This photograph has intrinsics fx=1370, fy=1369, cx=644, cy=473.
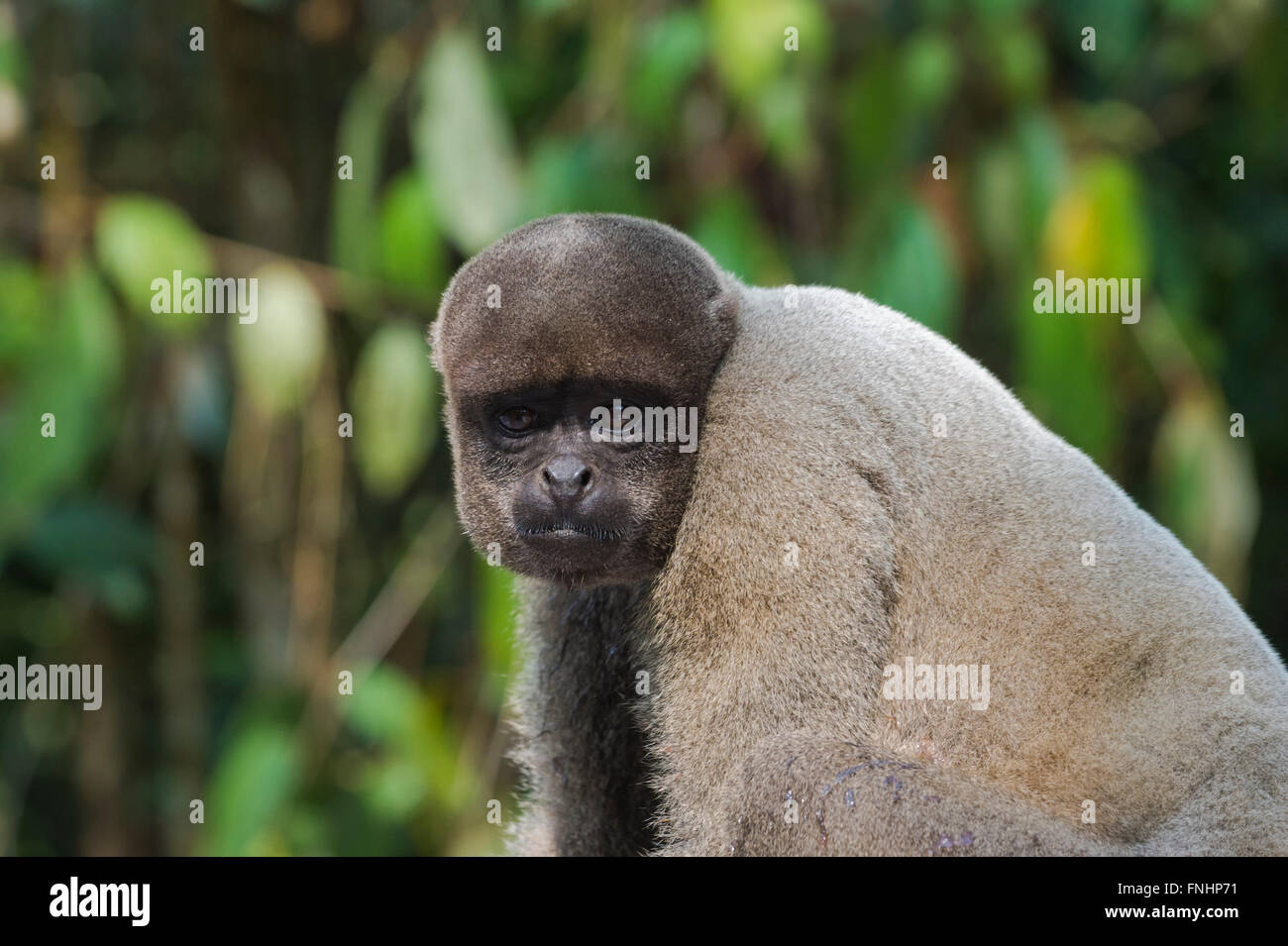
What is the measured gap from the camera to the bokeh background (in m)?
5.83

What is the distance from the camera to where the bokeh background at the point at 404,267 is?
19.1 feet

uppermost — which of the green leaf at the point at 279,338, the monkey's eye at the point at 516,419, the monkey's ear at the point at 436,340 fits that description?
the green leaf at the point at 279,338

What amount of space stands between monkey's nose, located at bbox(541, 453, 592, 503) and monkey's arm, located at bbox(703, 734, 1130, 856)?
0.82 m

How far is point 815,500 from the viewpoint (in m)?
3.09

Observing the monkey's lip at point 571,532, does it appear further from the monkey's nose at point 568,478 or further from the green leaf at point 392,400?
the green leaf at point 392,400

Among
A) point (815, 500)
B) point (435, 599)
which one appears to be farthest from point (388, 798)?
point (815, 500)

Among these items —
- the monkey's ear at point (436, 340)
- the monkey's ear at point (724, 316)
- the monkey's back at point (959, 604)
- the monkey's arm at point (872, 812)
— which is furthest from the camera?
the monkey's ear at point (436, 340)

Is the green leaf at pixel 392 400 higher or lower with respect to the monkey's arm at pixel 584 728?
higher

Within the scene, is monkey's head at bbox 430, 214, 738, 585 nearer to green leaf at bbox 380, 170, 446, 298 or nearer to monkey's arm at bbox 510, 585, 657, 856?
monkey's arm at bbox 510, 585, 657, 856

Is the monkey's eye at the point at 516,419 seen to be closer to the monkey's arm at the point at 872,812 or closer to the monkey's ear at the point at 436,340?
the monkey's ear at the point at 436,340

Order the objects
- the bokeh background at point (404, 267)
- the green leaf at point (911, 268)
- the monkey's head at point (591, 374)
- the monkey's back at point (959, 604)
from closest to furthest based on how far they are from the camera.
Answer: the monkey's back at point (959, 604) < the monkey's head at point (591, 374) < the green leaf at point (911, 268) < the bokeh background at point (404, 267)

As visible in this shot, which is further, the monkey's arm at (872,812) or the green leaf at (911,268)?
the green leaf at (911,268)

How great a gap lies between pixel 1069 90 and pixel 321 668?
518 cm

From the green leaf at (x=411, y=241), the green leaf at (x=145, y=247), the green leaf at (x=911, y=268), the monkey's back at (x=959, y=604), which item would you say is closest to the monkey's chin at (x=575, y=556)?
the monkey's back at (x=959, y=604)
